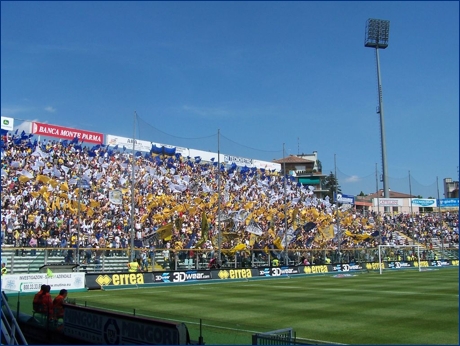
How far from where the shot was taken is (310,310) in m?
19.4

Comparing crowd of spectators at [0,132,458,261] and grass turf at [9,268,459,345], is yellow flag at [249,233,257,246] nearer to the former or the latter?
crowd of spectators at [0,132,458,261]

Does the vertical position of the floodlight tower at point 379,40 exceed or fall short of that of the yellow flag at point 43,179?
it exceeds it

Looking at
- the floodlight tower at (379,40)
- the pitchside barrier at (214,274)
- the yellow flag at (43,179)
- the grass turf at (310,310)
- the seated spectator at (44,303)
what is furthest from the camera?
the floodlight tower at (379,40)

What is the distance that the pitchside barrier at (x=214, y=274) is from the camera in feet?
99.1

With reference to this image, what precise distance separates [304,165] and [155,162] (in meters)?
73.4

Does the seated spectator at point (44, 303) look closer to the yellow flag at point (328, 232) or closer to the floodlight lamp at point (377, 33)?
the yellow flag at point (328, 232)

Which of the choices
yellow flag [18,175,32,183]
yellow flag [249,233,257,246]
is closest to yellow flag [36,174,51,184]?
yellow flag [18,175,32,183]

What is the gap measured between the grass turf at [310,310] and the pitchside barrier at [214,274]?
5.06 ft

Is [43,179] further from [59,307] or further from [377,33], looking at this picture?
[377,33]

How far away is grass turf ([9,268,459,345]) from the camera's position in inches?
527

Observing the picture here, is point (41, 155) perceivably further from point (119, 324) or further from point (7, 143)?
point (119, 324)

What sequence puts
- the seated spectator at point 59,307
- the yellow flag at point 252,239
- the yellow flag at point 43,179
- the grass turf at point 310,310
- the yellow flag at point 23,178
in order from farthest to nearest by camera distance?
the yellow flag at point 252,239
the yellow flag at point 43,179
the yellow flag at point 23,178
the seated spectator at point 59,307
the grass turf at point 310,310

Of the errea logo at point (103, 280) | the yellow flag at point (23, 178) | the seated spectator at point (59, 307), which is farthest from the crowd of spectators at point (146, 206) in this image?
the seated spectator at point (59, 307)

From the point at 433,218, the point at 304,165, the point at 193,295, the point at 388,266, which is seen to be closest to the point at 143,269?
the point at 193,295
